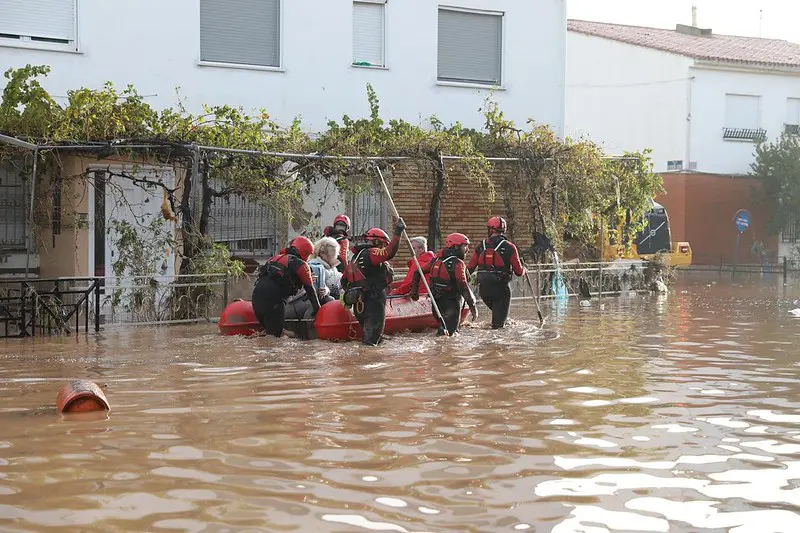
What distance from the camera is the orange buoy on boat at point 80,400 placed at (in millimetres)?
9445

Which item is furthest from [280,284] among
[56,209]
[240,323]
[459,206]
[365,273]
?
[459,206]

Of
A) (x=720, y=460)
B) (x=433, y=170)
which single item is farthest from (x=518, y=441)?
(x=433, y=170)

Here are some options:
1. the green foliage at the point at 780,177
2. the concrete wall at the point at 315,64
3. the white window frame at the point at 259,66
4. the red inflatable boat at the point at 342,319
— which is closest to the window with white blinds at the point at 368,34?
the concrete wall at the point at 315,64

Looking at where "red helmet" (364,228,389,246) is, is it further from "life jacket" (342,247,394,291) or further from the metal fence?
the metal fence

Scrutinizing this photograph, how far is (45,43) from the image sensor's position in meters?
19.9

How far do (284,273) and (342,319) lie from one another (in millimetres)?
938

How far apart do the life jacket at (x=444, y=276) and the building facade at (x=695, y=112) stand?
2289 cm

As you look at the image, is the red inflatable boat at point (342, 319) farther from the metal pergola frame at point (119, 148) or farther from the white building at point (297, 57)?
the white building at point (297, 57)

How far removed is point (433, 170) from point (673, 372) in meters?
8.92

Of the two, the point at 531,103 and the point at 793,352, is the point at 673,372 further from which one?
the point at 531,103

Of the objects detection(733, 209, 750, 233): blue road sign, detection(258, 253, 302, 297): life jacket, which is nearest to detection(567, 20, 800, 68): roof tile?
detection(733, 209, 750, 233): blue road sign

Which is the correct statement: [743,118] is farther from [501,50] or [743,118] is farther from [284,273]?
[284,273]

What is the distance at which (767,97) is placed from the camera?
4009 centimetres

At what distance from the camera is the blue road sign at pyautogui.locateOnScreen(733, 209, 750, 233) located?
38.8m
